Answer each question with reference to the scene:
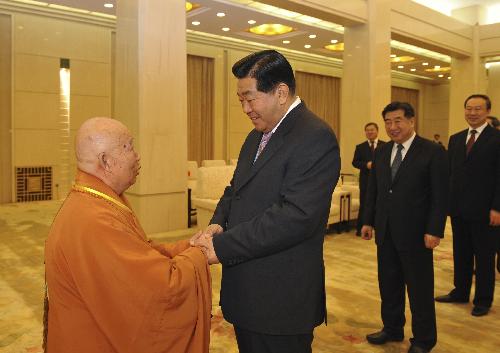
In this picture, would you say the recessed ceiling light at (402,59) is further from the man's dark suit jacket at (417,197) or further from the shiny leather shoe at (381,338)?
the shiny leather shoe at (381,338)

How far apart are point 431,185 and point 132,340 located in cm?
207

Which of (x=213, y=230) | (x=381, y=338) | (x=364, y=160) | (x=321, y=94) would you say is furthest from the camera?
(x=321, y=94)

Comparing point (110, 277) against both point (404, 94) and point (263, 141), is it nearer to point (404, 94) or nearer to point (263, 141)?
point (263, 141)

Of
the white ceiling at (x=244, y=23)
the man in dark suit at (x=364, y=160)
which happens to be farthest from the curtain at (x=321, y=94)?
the man in dark suit at (x=364, y=160)

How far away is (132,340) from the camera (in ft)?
5.21

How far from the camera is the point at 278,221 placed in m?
1.64

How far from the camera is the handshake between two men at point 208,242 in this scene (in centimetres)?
179

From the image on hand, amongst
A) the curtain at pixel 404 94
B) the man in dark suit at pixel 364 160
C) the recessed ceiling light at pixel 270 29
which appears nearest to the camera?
the man in dark suit at pixel 364 160

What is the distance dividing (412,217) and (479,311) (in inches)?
55.1

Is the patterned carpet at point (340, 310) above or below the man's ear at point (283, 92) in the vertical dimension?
below

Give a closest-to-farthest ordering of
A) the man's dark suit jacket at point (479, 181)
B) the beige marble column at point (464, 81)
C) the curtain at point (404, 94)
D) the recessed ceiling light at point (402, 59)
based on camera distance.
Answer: the man's dark suit jacket at point (479, 181) → the beige marble column at point (464, 81) → the recessed ceiling light at point (402, 59) → the curtain at point (404, 94)

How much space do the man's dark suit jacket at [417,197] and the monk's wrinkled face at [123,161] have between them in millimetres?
1819

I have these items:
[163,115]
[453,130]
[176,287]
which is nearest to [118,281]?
[176,287]

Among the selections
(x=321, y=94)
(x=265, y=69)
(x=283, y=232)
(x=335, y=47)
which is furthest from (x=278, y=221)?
(x=321, y=94)
